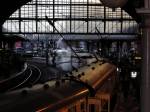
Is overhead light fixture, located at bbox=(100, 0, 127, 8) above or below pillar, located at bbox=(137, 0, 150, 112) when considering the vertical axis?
above

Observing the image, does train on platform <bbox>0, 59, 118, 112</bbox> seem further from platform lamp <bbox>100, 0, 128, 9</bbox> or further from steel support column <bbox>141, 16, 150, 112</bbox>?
platform lamp <bbox>100, 0, 128, 9</bbox>

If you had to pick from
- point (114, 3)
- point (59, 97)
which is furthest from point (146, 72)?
point (59, 97)

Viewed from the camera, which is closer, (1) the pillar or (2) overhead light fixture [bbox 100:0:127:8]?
(1) the pillar

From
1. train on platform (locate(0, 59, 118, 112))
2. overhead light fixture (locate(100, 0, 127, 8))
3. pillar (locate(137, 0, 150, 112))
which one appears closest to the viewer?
train on platform (locate(0, 59, 118, 112))

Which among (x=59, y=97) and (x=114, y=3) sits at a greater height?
(x=114, y=3)

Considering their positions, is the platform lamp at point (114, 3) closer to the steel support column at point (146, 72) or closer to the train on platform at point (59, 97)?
the steel support column at point (146, 72)

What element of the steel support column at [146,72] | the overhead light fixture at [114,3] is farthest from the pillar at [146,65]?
the overhead light fixture at [114,3]

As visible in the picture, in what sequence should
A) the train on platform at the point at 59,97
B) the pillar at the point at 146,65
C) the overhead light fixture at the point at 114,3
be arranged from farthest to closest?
the overhead light fixture at the point at 114,3 → the pillar at the point at 146,65 → the train on platform at the point at 59,97

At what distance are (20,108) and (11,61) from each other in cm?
2998

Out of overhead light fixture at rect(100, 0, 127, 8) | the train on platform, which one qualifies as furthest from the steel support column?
the train on platform

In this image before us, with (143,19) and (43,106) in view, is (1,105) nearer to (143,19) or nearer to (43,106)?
(43,106)

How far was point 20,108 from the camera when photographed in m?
6.51

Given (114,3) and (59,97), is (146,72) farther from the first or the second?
(59,97)

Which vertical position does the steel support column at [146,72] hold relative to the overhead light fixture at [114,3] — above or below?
below
